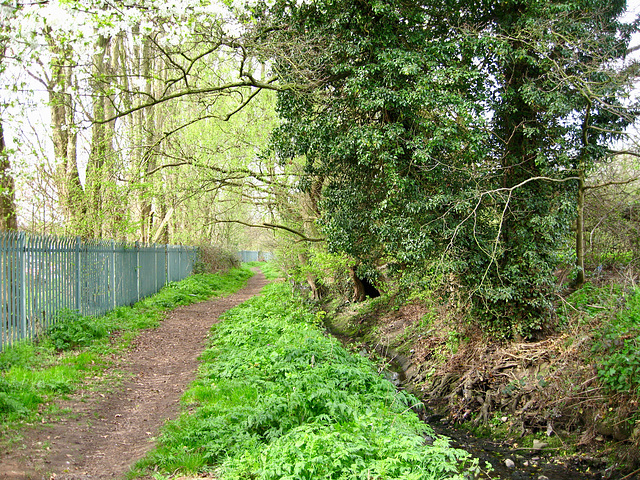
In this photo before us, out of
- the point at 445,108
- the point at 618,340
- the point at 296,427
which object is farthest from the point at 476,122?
the point at 296,427

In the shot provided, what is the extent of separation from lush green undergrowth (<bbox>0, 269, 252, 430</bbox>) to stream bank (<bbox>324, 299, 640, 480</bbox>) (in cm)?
595

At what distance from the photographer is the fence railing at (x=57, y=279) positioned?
818 centimetres

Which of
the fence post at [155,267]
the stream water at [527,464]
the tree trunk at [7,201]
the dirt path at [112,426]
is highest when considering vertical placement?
the tree trunk at [7,201]

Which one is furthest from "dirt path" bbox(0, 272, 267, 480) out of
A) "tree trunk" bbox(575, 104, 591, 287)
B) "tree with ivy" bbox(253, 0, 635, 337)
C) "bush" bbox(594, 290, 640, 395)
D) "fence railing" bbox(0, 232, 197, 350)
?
"tree trunk" bbox(575, 104, 591, 287)

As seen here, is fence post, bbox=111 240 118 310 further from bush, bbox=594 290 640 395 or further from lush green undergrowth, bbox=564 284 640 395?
bush, bbox=594 290 640 395

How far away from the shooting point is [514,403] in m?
8.57

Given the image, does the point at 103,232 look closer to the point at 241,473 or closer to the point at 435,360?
the point at 435,360

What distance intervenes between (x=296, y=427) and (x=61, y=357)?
17.1 feet

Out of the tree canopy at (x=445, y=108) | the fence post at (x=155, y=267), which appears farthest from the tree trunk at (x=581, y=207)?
the fence post at (x=155, y=267)

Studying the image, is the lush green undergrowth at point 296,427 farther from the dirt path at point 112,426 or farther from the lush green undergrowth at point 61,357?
the lush green undergrowth at point 61,357

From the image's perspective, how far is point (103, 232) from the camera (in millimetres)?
14570

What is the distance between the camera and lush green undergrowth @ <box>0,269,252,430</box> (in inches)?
246

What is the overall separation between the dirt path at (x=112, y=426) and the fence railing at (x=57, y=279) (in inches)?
69.9

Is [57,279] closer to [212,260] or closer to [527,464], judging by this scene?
[527,464]
